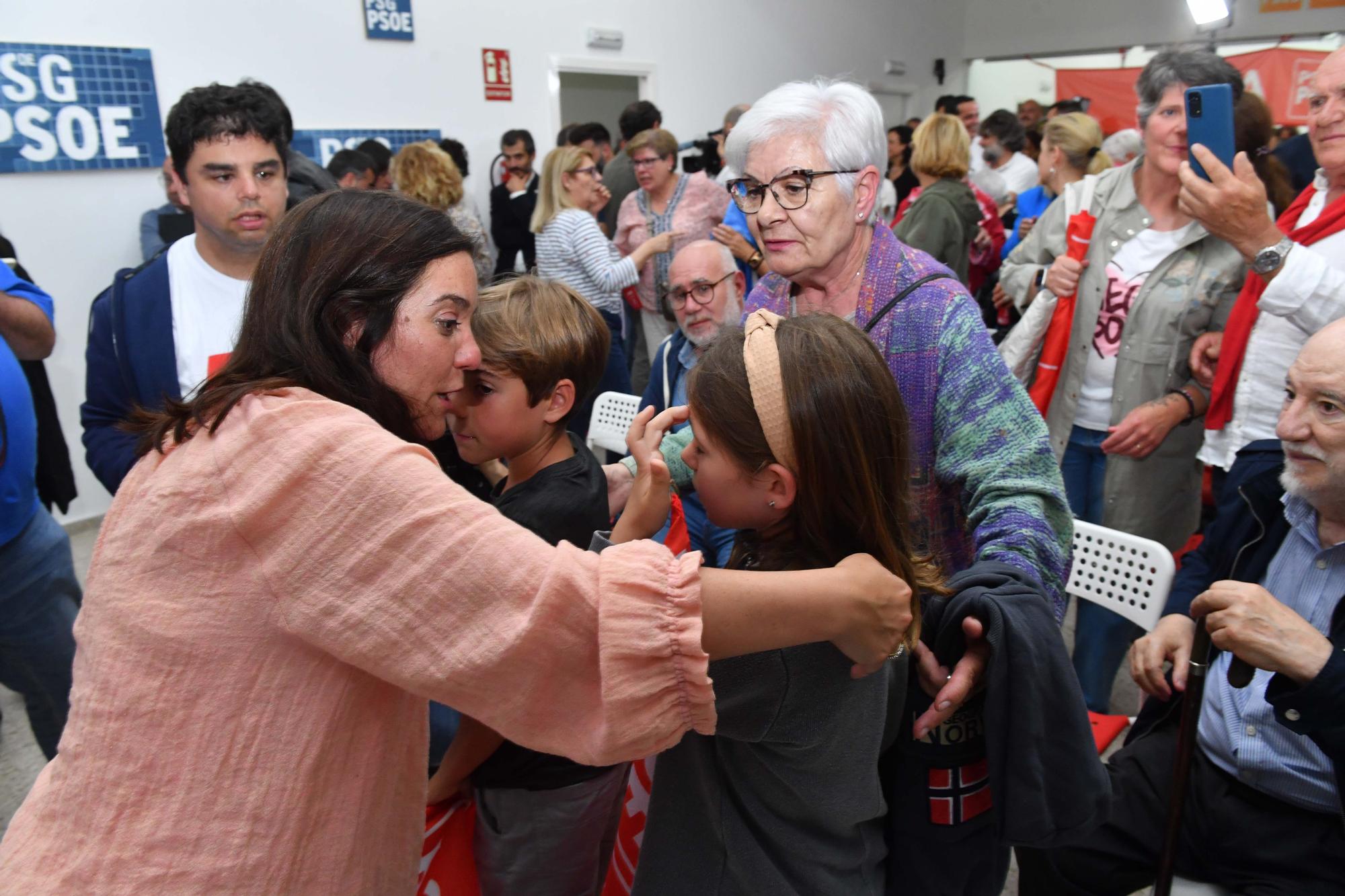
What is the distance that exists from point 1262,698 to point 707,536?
1.21 metres

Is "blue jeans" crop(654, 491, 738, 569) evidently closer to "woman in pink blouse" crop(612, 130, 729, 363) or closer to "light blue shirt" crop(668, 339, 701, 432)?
"light blue shirt" crop(668, 339, 701, 432)

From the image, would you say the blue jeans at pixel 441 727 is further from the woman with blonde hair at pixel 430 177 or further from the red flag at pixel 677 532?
the woman with blonde hair at pixel 430 177

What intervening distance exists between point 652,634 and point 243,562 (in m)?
0.41

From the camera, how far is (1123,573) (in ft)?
6.98

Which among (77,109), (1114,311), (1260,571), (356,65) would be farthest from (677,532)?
(356,65)

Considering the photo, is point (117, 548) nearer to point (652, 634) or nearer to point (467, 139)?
point (652, 634)

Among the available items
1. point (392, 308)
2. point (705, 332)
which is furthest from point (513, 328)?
point (705, 332)

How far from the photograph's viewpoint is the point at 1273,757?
163 cm

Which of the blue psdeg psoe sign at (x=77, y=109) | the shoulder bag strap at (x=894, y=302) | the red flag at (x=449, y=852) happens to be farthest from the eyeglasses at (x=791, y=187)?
the blue psdeg psoe sign at (x=77, y=109)

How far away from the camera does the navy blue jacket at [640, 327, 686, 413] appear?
2.87 meters

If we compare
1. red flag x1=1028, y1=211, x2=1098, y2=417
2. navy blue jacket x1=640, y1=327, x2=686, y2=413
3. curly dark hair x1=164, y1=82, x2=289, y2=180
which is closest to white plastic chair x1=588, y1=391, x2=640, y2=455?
navy blue jacket x1=640, y1=327, x2=686, y2=413

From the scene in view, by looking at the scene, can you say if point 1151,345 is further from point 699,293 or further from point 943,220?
point 943,220

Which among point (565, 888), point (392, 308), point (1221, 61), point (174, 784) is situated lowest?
point (565, 888)

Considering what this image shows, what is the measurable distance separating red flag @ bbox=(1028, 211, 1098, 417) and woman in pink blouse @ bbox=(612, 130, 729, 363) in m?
2.32
